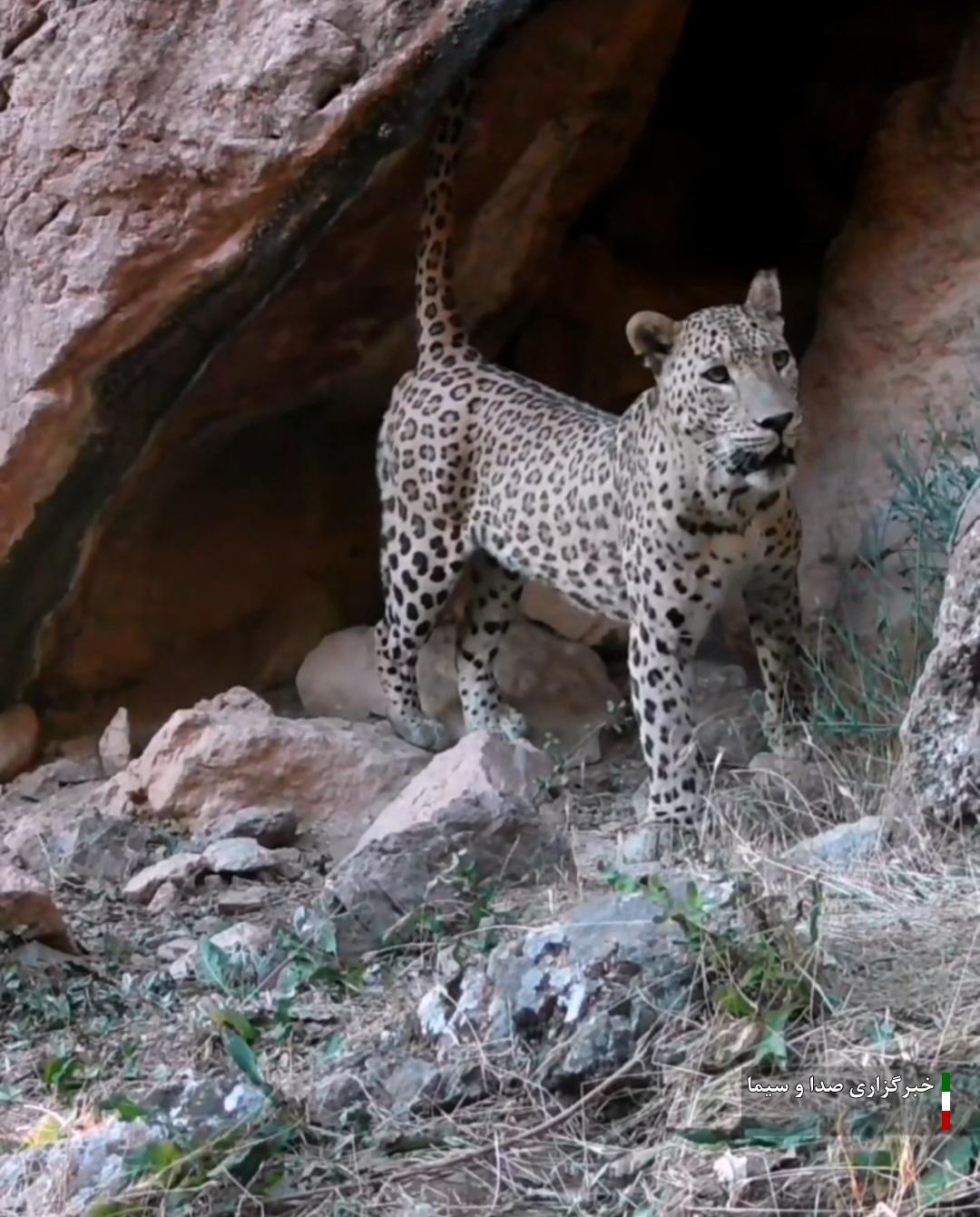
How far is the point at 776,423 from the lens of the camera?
22.6 feet

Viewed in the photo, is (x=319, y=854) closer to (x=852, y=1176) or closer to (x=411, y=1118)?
(x=411, y=1118)

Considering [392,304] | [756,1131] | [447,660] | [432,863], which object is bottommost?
[447,660]

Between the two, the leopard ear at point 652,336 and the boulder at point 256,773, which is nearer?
the leopard ear at point 652,336

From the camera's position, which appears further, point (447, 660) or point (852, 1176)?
point (447, 660)

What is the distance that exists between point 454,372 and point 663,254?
179cm

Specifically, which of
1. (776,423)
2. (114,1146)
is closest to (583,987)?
(114,1146)

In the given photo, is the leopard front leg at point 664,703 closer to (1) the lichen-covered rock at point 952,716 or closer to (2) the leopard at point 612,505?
(2) the leopard at point 612,505

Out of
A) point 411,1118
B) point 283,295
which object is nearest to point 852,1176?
point 411,1118

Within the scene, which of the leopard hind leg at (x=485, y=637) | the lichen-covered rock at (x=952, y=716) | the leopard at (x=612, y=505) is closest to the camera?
the lichen-covered rock at (x=952, y=716)

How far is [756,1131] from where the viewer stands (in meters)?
3.74

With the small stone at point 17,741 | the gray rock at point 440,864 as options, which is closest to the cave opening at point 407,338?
the small stone at point 17,741

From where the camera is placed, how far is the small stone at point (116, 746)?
332 inches

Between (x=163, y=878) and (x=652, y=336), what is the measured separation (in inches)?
107

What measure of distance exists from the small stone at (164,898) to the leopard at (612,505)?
5.48 ft
